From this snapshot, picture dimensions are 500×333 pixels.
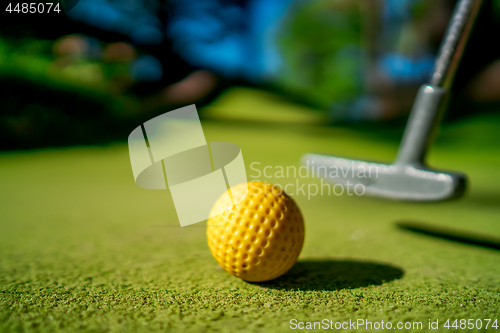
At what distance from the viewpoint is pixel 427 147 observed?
71.3 inches

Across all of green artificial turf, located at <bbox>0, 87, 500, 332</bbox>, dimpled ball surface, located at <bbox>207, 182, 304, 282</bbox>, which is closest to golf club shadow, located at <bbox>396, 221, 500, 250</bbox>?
green artificial turf, located at <bbox>0, 87, 500, 332</bbox>

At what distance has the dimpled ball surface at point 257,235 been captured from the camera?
1.30 metres

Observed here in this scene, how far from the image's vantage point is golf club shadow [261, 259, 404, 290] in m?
1.32

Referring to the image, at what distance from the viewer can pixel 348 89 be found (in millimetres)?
24344

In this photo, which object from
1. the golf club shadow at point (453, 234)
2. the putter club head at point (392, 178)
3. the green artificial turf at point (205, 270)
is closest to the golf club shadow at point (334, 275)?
the green artificial turf at point (205, 270)

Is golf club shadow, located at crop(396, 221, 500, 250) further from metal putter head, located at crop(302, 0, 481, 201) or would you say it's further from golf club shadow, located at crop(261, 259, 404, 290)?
golf club shadow, located at crop(261, 259, 404, 290)

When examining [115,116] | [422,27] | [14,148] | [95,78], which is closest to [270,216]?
[14,148]

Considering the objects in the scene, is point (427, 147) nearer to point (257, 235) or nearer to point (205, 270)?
point (257, 235)

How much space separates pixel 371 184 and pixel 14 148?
604 cm

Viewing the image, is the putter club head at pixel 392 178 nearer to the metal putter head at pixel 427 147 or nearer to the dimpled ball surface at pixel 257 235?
the metal putter head at pixel 427 147

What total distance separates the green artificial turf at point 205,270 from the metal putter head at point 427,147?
0.30m

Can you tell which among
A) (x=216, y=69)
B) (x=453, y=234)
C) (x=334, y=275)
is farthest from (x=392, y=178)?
(x=216, y=69)

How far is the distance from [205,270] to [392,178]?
1073mm

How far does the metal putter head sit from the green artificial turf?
30cm
